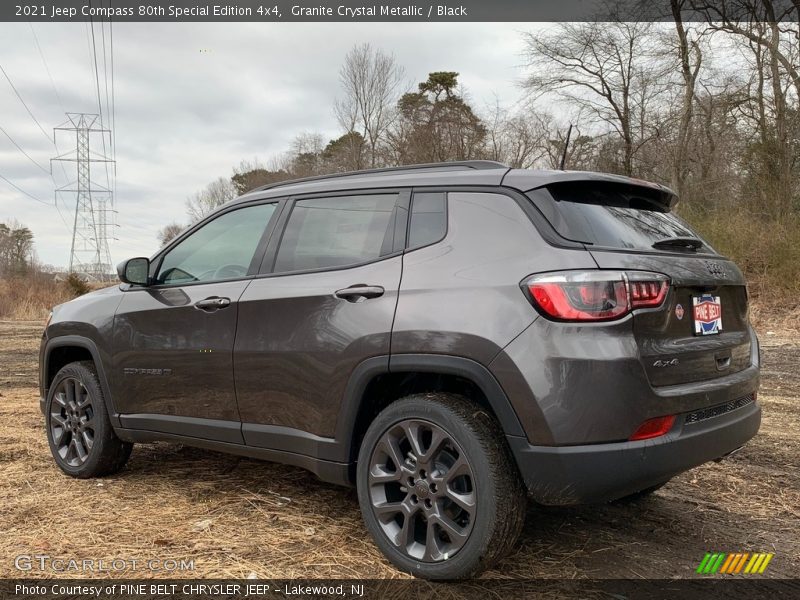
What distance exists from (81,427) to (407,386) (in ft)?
8.28

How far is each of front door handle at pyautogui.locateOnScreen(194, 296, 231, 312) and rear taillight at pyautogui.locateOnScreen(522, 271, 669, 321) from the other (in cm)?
176

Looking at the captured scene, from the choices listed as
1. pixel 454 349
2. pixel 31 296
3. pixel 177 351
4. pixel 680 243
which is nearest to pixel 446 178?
pixel 454 349

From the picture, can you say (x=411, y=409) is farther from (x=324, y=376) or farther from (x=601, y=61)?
(x=601, y=61)

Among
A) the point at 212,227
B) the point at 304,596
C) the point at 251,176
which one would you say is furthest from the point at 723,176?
the point at 251,176

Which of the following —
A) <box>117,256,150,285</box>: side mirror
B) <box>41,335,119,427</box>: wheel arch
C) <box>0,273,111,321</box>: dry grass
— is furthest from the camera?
<box>0,273,111,321</box>: dry grass

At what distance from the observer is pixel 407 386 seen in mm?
3037

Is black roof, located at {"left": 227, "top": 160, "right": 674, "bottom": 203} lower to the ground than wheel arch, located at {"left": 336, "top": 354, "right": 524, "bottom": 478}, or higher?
higher

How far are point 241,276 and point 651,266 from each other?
2117 millimetres

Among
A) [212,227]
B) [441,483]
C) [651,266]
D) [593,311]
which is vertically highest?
[212,227]

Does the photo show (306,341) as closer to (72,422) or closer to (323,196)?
(323,196)

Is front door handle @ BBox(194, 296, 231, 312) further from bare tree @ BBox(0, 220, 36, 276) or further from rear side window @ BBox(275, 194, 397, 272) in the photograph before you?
bare tree @ BBox(0, 220, 36, 276)

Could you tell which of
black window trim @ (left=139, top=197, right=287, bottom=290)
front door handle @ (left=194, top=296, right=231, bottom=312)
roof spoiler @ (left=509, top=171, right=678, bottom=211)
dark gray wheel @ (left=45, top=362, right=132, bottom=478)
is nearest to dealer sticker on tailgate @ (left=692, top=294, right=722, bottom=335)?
roof spoiler @ (left=509, top=171, right=678, bottom=211)

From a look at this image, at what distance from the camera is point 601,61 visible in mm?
19625

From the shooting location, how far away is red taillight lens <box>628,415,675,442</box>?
8.12ft
